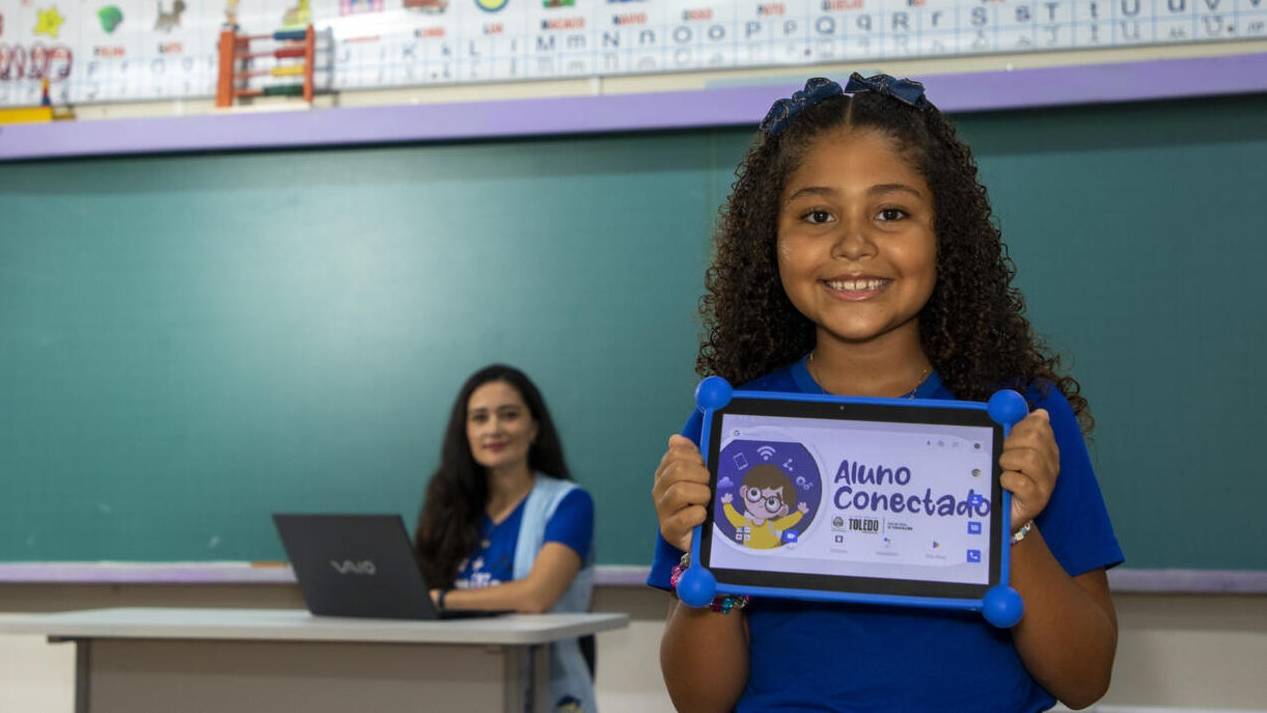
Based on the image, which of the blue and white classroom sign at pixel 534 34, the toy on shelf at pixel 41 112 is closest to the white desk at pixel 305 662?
the blue and white classroom sign at pixel 534 34

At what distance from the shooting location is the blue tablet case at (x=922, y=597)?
3.89 feet

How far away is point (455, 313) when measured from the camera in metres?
3.89

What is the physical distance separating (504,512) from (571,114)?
113cm

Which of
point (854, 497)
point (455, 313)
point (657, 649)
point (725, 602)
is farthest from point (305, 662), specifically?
point (854, 497)

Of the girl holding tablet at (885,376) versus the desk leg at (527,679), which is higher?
the girl holding tablet at (885,376)

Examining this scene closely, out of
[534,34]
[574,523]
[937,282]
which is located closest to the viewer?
[937,282]

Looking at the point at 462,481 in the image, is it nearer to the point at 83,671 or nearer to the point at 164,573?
the point at 164,573

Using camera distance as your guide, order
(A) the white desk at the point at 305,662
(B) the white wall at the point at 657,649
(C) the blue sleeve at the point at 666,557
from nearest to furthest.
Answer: (C) the blue sleeve at the point at 666,557
(A) the white desk at the point at 305,662
(B) the white wall at the point at 657,649

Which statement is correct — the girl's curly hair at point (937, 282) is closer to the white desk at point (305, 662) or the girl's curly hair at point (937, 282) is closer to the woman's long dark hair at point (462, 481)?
the white desk at point (305, 662)

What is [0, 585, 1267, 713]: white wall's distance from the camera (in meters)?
3.35

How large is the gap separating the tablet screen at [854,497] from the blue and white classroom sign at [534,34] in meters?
2.53

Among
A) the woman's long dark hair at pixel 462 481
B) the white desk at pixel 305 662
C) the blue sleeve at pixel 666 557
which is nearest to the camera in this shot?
A: the blue sleeve at pixel 666 557

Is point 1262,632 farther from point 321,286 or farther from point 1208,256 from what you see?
point 321,286

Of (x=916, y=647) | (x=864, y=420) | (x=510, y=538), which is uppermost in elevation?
(x=864, y=420)
